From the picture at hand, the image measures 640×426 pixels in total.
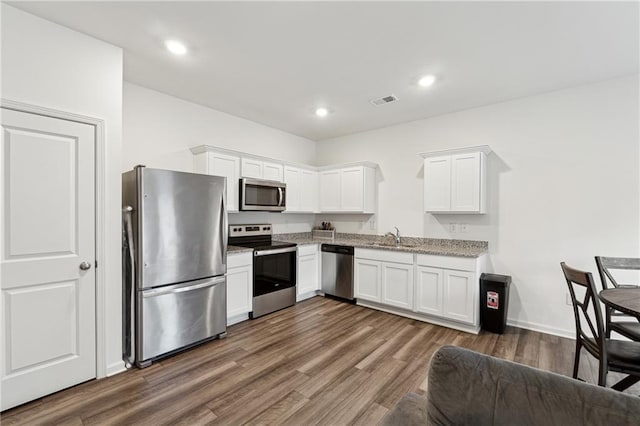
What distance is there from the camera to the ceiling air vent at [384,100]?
3488 millimetres

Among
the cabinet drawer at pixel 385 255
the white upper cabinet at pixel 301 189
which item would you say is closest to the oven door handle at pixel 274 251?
the white upper cabinet at pixel 301 189

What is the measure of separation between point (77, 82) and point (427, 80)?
315 centimetres

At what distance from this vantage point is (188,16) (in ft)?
6.86

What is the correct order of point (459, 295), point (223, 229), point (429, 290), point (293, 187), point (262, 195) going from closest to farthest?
point (223, 229) → point (459, 295) → point (429, 290) → point (262, 195) → point (293, 187)

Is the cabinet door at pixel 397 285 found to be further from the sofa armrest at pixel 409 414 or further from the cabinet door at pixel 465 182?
the sofa armrest at pixel 409 414

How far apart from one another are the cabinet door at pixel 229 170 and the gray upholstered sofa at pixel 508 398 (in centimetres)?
306

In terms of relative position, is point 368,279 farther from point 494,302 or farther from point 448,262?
point 494,302

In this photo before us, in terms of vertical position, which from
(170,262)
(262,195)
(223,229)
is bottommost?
(170,262)

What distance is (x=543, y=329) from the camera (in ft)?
10.9

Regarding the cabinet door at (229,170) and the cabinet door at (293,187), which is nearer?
the cabinet door at (229,170)

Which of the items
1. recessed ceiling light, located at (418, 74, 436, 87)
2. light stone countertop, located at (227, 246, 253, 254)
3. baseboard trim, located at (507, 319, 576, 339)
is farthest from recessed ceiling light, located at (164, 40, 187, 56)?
baseboard trim, located at (507, 319, 576, 339)

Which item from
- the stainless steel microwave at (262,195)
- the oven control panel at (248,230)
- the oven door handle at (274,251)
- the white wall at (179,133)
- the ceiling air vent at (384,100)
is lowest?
the oven door handle at (274,251)

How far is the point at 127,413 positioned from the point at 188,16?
111 inches

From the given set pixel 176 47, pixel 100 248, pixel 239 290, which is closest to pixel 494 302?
pixel 239 290
